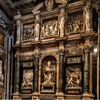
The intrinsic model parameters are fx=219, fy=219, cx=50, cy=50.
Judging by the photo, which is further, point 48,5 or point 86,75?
point 48,5

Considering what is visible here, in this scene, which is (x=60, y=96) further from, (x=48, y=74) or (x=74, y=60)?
(x=74, y=60)

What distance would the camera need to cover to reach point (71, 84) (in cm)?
1002

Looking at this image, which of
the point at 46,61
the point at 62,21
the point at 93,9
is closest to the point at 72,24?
the point at 62,21

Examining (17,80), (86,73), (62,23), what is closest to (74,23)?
(62,23)

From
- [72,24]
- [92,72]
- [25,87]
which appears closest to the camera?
[92,72]

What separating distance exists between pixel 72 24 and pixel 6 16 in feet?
13.1

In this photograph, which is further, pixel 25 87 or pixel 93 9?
pixel 25 87

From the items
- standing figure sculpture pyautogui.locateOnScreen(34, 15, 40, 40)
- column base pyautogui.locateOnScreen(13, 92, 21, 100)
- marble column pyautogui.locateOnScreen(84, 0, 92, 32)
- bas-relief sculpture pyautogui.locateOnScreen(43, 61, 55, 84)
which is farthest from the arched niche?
marble column pyautogui.locateOnScreen(84, 0, 92, 32)

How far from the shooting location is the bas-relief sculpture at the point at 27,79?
11.3m

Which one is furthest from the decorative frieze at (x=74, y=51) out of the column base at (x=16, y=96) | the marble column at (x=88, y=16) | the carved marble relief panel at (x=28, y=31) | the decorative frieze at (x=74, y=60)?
the column base at (x=16, y=96)

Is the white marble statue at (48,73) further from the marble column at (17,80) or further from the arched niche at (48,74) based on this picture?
the marble column at (17,80)

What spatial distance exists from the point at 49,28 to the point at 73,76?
287 cm

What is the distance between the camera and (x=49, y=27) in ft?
37.2

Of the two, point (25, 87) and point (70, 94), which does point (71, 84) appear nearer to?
point (70, 94)
